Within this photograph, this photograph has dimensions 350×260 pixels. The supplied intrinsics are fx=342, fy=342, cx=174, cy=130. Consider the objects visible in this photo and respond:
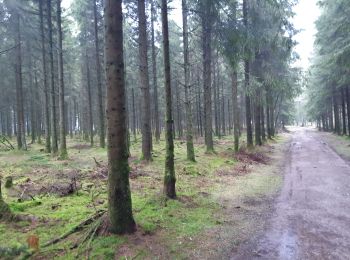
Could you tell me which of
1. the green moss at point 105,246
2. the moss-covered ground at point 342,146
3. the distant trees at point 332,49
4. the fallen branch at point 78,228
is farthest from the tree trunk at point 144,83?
the moss-covered ground at point 342,146

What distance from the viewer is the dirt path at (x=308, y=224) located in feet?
18.2

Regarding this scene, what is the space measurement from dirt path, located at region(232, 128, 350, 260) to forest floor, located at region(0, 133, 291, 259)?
0.34m

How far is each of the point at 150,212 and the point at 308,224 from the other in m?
3.32

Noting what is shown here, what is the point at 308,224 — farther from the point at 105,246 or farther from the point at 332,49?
the point at 332,49

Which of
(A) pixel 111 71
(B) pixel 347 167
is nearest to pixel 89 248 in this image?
(A) pixel 111 71

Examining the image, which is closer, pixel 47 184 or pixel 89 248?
pixel 89 248

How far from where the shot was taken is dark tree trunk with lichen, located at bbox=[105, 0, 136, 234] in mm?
5926

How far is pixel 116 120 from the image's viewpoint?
19.6 ft

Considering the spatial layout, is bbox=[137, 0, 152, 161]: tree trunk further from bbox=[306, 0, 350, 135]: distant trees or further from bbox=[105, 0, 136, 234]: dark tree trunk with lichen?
bbox=[306, 0, 350, 135]: distant trees

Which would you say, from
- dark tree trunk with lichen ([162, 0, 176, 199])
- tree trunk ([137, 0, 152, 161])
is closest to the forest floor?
dark tree trunk with lichen ([162, 0, 176, 199])

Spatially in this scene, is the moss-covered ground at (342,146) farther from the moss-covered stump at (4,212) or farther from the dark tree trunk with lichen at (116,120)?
the moss-covered stump at (4,212)

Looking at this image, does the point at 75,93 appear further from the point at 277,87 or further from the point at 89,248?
the point at 89,248

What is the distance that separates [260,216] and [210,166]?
23.4ft

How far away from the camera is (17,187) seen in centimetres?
984
